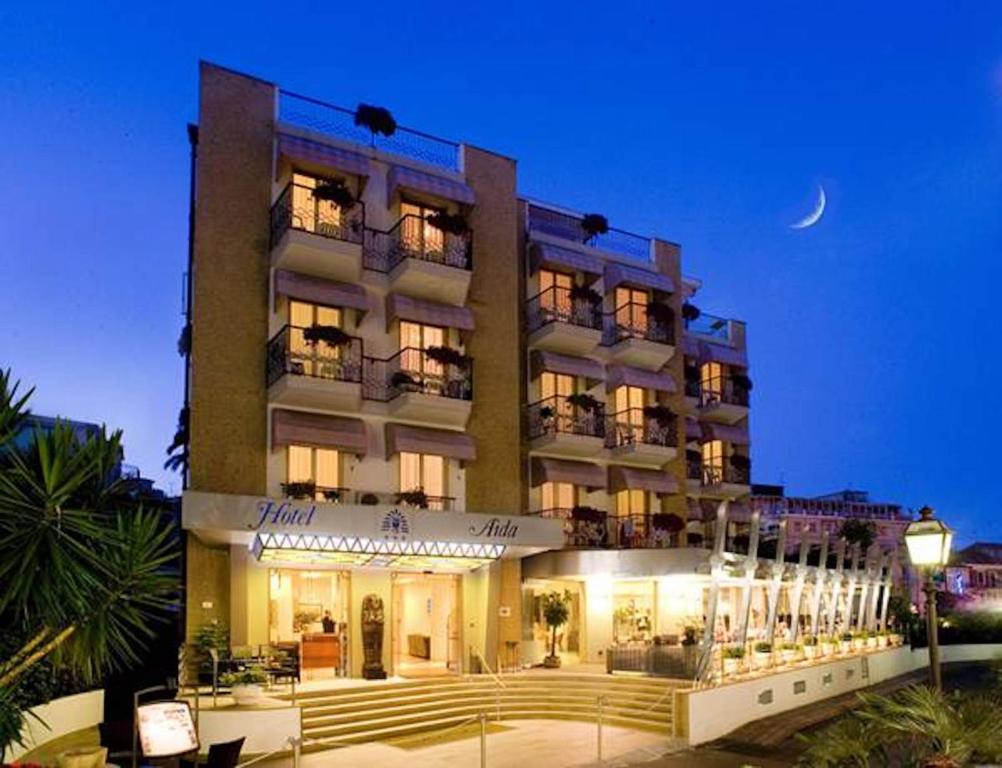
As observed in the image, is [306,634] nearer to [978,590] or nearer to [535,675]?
[535,675]

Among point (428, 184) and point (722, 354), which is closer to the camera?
point (428, 184)

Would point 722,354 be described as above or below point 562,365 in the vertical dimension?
above

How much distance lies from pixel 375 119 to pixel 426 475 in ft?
30.9

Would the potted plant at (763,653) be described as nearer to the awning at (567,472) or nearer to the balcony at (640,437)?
the awning at (567,472)

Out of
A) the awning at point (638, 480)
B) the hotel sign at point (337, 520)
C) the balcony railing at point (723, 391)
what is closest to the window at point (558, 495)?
the awning at point (638, 480)

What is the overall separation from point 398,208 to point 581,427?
27.5 ft

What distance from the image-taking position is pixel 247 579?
23.0 metres

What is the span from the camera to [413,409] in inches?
1022

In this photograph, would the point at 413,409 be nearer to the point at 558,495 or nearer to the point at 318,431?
the point at 318,431

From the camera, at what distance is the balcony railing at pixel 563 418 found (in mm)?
29344

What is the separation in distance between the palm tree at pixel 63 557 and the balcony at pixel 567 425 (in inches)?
745

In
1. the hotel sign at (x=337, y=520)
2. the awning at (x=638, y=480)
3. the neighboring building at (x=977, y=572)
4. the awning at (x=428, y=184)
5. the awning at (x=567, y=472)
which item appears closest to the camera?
the hotel sign at (x=337, y=520)

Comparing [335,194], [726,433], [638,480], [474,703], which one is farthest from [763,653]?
[335,194]

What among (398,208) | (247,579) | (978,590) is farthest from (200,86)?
(978,590)
